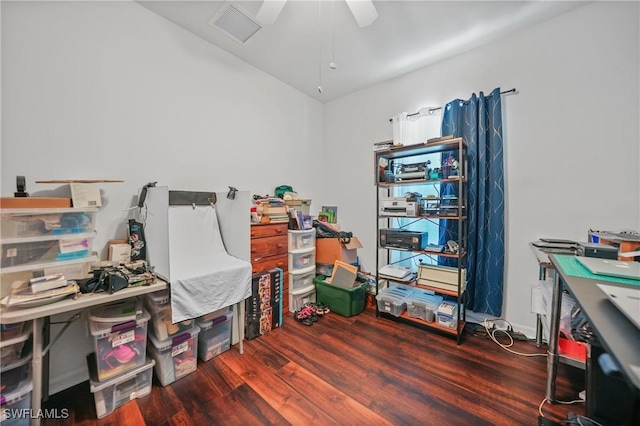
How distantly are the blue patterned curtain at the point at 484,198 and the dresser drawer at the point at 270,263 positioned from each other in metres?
1.82

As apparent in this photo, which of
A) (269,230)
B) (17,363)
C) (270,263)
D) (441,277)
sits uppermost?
(269,230)

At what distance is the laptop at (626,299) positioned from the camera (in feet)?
1.98

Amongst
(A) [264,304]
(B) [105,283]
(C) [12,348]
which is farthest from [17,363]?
(A) [264,304]

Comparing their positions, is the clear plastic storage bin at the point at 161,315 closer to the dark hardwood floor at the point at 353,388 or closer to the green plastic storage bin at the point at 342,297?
the dark hardwood floor at the point at 353,388

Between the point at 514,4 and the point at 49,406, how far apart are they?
164 inches

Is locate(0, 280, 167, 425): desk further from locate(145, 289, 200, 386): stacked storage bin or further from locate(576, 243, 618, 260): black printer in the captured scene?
locate(576, 243, 618, 260): black printer

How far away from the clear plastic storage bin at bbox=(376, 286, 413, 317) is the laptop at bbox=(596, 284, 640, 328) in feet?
5.53

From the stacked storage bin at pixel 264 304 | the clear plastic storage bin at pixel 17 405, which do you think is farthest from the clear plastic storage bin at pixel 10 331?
the stacked storage bin at pixel 264 304

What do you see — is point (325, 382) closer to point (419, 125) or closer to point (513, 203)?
point (513, 203)

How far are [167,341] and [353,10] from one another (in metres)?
2.51

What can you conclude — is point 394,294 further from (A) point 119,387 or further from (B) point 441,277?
(A) point 119,387

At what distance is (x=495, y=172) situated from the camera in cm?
219

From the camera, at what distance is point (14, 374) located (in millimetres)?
1229

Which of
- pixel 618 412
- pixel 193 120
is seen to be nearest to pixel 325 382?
pixel 618 412
